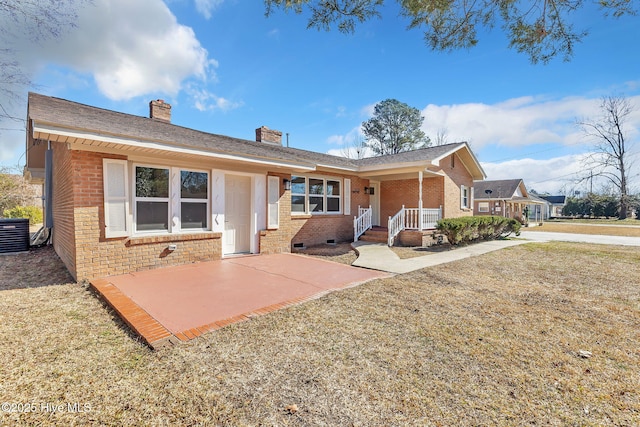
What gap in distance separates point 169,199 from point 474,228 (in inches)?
465

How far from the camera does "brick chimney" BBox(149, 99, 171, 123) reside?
988 cm

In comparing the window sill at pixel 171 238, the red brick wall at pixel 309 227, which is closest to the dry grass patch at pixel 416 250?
the red brick wall at pixel 309 227

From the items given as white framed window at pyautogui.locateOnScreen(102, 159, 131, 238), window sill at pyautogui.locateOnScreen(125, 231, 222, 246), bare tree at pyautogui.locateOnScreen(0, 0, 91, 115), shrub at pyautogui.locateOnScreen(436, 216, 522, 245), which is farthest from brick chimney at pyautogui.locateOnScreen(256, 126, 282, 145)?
shrub at pyautogui.locateOnScreen(436, 216, 522, 245)

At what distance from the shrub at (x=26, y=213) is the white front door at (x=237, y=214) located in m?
19.3

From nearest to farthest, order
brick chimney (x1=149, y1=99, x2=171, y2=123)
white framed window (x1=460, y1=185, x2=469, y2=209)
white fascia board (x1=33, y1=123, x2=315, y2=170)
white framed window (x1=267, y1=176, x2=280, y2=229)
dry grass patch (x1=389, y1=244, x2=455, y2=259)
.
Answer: white fascia board (x1=33, y1=123, x2=315, y2=170) → white framed window (x1=267, y1=176, x2=280, y2=229) → dry grass patch (x1=389, y1=244, x2=455, y2=259) → brick chimney (x1=149, y1=99, x2=171, y2=123) → white framed window (x1=460, y1=185, x2=469, y2=209)

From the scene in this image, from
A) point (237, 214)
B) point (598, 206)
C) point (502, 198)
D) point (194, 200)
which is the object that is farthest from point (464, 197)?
point (598, 206)

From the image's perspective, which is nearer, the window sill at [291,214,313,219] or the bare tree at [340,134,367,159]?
the window sill at [291,214,313,219]

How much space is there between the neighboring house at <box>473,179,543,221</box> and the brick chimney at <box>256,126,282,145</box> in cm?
2507

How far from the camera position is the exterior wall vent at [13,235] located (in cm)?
915

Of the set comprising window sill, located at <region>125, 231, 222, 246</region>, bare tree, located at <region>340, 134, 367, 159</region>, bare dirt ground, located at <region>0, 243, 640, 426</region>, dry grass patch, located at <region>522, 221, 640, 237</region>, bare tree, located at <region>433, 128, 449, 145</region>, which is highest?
bare tree, located at <region>433, 128, 449, 145</region>

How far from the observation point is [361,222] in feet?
42.0

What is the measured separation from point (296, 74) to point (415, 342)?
44.5ft

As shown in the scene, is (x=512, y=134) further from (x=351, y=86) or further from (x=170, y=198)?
(x=170, y=198)

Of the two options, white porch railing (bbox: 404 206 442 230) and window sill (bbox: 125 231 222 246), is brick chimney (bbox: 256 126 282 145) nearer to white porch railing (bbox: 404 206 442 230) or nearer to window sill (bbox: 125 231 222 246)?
white porch railing (bbox: 404 206 442 230)
